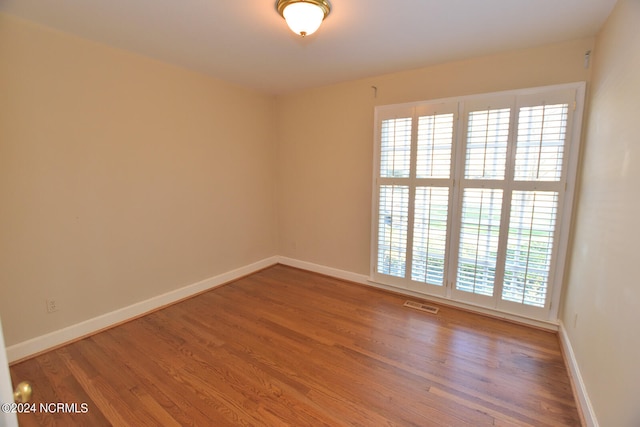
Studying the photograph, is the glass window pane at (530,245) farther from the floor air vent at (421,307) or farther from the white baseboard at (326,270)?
the white baseboard at (326,270)

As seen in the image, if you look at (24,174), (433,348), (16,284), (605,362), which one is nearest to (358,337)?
(433,348)

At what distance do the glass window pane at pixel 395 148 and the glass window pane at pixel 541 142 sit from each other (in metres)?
0.97

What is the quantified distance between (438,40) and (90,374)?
362 cm

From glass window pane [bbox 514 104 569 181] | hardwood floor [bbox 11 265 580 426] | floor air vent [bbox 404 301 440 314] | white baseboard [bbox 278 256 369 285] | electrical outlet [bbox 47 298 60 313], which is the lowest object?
A: hardwood floor [bbox 11 265 580 426]

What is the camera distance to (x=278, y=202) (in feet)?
14.2

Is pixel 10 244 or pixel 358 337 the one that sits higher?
pixel 10 244

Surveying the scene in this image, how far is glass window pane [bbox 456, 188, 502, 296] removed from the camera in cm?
268

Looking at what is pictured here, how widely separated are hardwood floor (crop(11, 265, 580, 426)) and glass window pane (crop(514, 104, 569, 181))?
1395mm

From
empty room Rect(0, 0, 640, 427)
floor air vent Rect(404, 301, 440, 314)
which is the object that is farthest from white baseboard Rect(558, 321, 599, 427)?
floor air vent Rect(404, 301, 440, 314)

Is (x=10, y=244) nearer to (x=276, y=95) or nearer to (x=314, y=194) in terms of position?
(x=314, y=194)

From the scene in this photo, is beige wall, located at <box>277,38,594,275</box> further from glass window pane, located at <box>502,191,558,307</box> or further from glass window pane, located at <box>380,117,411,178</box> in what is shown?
glass window pane, located at <box>502,191,558,307</box>

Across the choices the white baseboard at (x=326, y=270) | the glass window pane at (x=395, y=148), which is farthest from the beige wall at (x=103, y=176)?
the glass window pane at (x=395, y=148)

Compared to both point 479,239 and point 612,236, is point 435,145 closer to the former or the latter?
point 479,239

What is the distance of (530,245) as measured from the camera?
8.36ft
